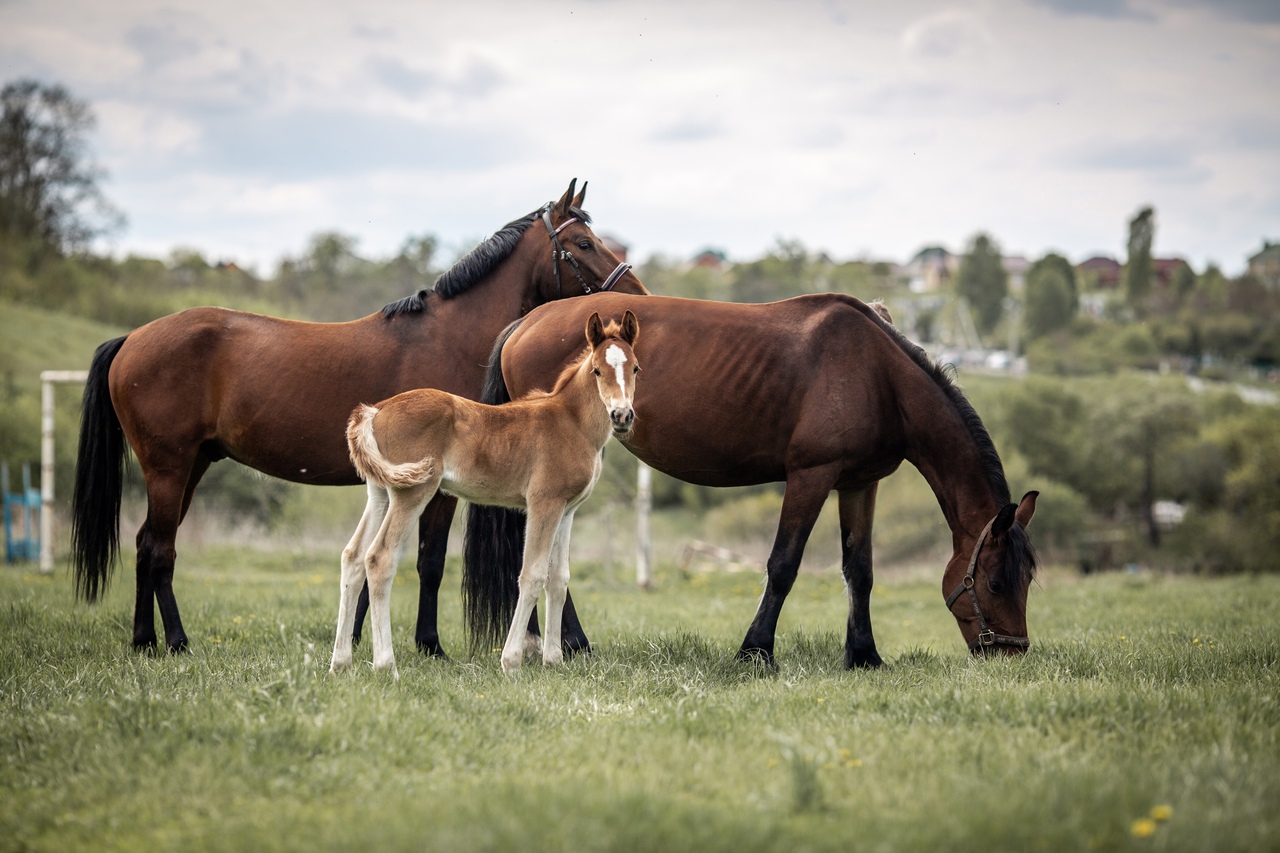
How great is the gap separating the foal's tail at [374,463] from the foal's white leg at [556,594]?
1.08 metres

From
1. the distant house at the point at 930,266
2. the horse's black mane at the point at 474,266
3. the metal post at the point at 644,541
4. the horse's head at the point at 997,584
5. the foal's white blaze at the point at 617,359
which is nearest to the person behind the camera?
the foal's white blaze at the point at 617,359

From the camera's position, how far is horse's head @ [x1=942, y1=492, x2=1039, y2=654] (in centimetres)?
664

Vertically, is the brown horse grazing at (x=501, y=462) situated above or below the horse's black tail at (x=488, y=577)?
above

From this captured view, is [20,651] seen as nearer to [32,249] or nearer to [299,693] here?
[299,693]

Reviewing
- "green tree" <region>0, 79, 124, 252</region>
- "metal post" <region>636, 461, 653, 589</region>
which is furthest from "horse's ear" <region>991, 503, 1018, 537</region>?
"green tree" <region>0, 79, 124, 252</region>

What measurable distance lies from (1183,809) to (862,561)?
3.79 m

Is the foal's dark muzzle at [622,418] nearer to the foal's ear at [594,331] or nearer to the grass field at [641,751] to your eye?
the foal's ear at [594,331]

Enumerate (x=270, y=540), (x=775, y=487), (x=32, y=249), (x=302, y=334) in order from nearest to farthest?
1. (x=302, y=334)
2. (x=270, y=540)
3. (x=32, y=249)
4. (x=775, y=487)

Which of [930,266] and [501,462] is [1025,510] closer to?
[501,462]

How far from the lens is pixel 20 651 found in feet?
22.5

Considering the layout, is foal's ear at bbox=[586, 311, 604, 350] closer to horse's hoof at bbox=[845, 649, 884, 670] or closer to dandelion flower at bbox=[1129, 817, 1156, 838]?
horse's hoof at bbox=[845, 649, 884, 670]

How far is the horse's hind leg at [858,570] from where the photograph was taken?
699cm

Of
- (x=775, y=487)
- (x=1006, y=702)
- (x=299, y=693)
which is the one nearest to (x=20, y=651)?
(x=299, y=693)

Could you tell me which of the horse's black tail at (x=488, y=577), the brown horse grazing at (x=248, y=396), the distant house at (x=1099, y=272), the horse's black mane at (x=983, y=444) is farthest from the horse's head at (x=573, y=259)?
the distant house at (x=1099, y=272)
